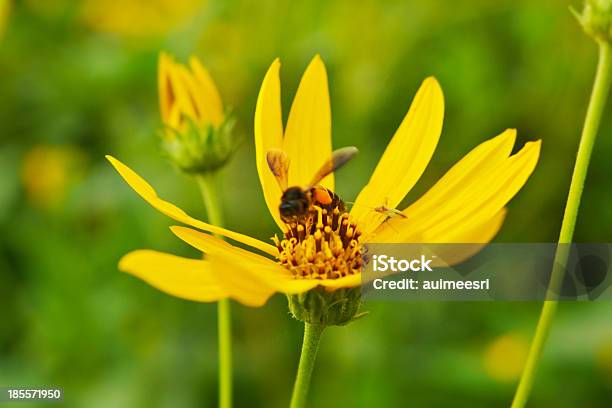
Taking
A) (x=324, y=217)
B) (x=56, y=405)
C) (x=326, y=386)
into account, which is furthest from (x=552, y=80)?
(x=56, y=405)

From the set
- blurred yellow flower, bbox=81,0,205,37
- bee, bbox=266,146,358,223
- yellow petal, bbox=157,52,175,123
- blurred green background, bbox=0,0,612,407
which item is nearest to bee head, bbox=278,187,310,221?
bee, bbox=266,146,358,223

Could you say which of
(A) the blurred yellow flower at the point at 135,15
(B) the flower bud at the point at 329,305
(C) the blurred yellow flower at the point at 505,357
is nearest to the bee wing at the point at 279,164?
(B) the flower bud at the point at 329,305

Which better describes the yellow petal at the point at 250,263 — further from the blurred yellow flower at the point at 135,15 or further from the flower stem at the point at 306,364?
the blurred yellow flower at the point at 135,15

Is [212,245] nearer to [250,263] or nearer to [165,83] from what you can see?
[250,263]

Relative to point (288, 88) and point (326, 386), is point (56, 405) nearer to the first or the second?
point (326, 386)

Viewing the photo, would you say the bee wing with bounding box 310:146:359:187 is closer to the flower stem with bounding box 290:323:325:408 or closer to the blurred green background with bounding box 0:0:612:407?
the flower stem with bounding box 290:323:325:408

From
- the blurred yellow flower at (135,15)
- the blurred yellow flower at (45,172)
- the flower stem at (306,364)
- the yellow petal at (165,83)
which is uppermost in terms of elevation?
the blurred yellow flower at (135,15)

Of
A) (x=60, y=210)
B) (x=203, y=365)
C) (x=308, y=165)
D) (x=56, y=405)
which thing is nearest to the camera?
(x=308, y=165)
